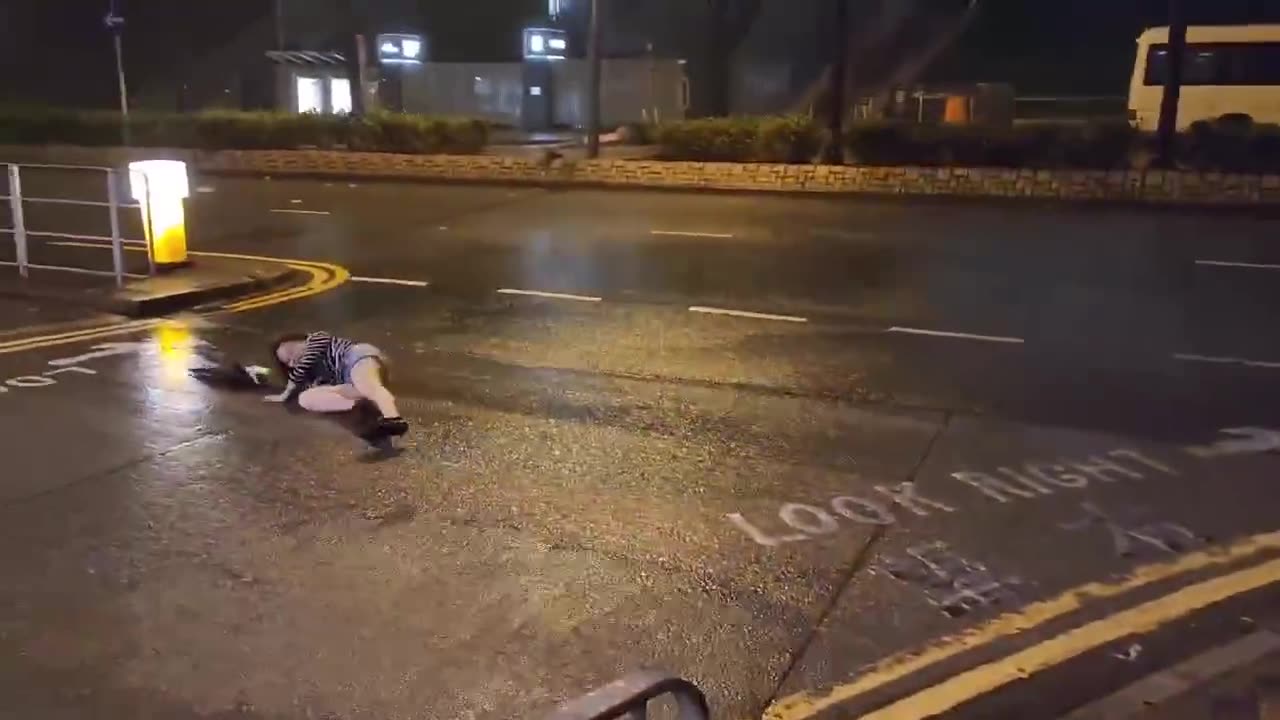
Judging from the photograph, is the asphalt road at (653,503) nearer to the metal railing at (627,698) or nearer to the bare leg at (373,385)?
the bare leg at (373,385)

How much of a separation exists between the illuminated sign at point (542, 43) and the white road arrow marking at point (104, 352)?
23.9 meters

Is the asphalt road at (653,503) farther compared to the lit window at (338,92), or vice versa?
the lit window at (338,92)

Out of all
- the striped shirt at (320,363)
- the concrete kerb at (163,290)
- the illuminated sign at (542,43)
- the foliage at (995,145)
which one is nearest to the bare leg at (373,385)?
the striped shirt at (320,363)

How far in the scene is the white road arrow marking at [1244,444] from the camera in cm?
653

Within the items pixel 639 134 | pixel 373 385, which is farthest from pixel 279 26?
pixel 373 385

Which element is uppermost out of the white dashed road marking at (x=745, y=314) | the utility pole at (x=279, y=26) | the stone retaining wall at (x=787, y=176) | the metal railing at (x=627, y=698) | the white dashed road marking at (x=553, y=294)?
the utility pole at (x=279, y=26)

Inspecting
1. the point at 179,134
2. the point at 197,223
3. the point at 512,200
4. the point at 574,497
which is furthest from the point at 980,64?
the point at 574,497

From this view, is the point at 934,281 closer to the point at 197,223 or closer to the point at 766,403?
the point at 766,403

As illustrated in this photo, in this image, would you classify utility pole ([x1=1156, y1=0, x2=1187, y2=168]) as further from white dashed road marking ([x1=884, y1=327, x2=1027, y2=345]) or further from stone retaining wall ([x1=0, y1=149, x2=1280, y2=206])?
white dashed road marking ([x1=884, y1=327, x2=1027, y2=345])

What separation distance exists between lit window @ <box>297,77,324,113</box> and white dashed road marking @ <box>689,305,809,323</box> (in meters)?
30.7

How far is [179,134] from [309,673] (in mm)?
26353

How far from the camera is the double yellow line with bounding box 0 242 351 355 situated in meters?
9.38

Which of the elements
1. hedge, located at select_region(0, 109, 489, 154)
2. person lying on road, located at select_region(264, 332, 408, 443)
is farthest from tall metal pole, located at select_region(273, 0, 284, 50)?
person lying on road, located at select_region(264, 332, 408, 443)

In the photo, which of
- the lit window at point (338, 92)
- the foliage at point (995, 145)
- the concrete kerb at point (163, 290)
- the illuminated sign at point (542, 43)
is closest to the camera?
the concrete kerb at point (163, 290)
